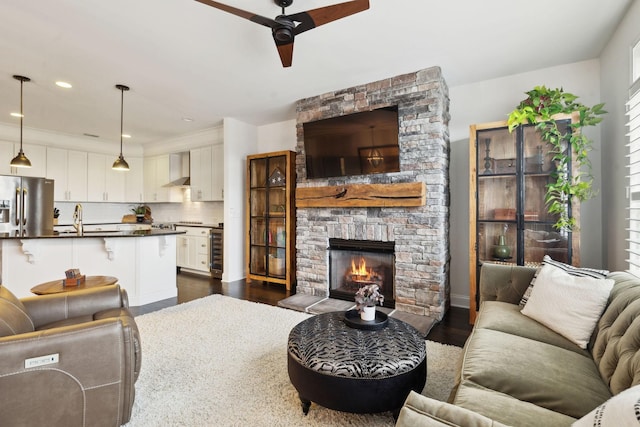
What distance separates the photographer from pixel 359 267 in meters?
4.10

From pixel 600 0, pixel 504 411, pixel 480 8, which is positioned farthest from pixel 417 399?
pixel 600 0

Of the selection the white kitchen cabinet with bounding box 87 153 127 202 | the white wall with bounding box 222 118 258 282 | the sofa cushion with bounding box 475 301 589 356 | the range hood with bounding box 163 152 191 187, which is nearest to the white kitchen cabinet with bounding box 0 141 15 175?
the white kitchen cabinet with bounding box 87 153 127 202

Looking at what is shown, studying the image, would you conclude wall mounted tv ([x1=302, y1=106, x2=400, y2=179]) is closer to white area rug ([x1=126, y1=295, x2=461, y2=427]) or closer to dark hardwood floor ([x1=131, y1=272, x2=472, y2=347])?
dark hardwood floor ([x1=131, y1=272, x2=472, y2=347])

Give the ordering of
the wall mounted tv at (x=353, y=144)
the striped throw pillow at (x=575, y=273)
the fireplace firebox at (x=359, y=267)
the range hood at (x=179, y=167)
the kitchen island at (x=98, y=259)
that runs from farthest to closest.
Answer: the range hood at (x=179, y=167) → the fireplace firebox at (x=359, y=267) → the wall mounted tv at (x=353, y=144) → the kitchen island at (x=98, y=259) → the striped throw pillow at (x=575, y=273)

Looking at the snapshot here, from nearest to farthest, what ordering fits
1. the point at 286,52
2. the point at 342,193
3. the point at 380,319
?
the point at 380,319, the point at 286,52, the point at 342,193

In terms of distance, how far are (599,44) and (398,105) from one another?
74.3 inches

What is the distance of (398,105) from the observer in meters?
3.58

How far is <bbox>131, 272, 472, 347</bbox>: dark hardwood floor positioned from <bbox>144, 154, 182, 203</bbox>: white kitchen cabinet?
77.8 inches

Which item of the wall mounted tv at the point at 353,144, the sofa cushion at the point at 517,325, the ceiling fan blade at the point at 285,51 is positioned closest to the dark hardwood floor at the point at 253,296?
the sofa cushion at the point at 517,325

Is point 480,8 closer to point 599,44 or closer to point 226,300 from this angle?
point 599,44

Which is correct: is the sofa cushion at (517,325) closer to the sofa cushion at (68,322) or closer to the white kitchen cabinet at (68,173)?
the sofa cushion at (68,322)

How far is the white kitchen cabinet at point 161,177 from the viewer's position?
6.81 m

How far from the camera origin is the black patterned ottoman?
5.20 feet

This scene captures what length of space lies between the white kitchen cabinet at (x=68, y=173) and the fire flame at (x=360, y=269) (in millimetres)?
6041
